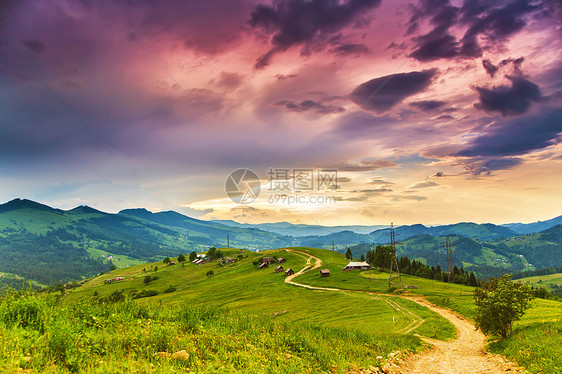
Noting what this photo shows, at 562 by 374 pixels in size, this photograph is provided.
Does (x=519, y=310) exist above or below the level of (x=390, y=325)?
above

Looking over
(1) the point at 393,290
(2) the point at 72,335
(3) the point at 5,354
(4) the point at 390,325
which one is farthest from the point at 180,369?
(1) the point at 393,290

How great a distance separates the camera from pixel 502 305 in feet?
77.6

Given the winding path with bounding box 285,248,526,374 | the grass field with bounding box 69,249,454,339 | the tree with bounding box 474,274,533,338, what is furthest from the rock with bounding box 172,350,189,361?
the tree with bounding box 474,274,533,338

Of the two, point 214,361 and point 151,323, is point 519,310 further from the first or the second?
point 151,323

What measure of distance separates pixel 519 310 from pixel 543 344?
534cm

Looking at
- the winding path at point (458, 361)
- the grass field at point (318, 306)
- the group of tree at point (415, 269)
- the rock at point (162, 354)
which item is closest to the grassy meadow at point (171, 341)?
the rock at point (162, 354)

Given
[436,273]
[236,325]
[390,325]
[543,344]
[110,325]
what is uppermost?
[110,325]

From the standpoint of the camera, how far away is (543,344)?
1898 centimetres

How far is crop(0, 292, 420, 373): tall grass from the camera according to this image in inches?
288

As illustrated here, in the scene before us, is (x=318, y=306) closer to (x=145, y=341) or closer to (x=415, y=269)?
(x=145, y=341)

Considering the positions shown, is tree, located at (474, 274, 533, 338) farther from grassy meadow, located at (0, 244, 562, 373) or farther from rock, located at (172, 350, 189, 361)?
rock, located at (172, 350, 189, 361)

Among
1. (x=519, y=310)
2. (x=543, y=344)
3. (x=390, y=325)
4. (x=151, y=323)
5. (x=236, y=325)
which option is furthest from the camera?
(x=390, y=325)

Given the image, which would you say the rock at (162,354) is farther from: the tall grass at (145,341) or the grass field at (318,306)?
the grass field at (318,306)

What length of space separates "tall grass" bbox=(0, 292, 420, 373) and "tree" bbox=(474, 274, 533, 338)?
55.7 feet
